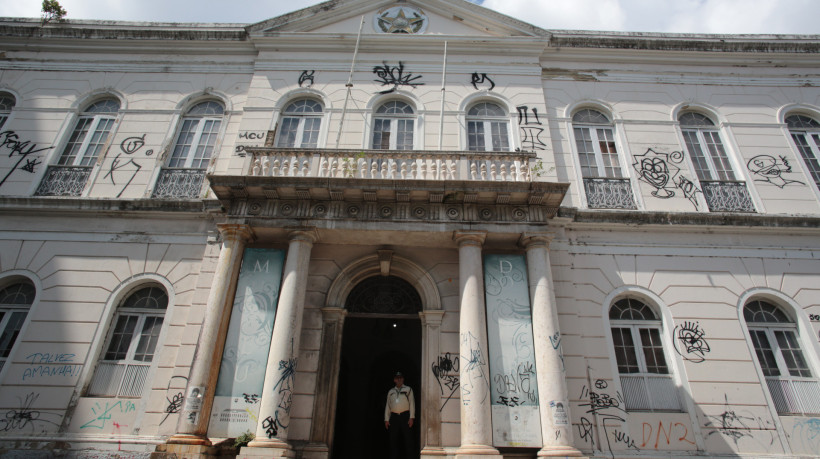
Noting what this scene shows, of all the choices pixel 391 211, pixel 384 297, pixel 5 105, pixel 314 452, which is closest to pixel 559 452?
pixel 314 452

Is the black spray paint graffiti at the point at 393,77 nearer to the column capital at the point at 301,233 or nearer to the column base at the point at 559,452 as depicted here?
the column capital at the point at 301,233

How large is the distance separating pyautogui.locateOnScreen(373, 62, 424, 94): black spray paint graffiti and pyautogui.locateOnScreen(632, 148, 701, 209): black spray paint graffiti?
19.1ft

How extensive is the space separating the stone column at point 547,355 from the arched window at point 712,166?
466 centimetres

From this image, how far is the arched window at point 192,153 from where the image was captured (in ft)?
32.7

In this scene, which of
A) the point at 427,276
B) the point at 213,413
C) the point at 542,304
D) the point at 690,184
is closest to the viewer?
the point at 213,413

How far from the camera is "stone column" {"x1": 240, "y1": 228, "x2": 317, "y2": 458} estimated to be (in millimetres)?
6818

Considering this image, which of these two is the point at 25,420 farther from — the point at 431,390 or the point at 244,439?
the point at 431,390

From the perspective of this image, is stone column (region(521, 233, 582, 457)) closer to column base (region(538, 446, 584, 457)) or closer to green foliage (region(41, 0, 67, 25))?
column base (region(538, 446, 584, 457))

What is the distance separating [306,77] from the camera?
37.3 feet

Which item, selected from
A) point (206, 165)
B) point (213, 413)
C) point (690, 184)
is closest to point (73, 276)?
point (206, 165)

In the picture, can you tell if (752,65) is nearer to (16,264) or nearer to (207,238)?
(207,238)

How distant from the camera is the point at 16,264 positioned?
9117 mm

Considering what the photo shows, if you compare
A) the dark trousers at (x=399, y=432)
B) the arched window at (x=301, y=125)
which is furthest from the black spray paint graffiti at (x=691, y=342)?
the arched window at (x=301, y=125)

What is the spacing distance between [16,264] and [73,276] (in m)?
1.29
